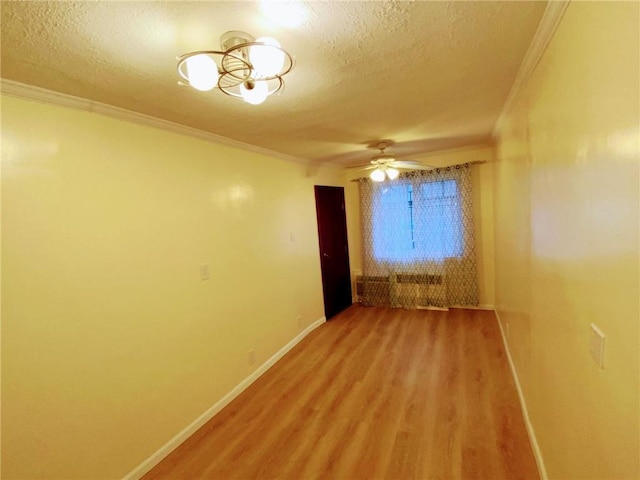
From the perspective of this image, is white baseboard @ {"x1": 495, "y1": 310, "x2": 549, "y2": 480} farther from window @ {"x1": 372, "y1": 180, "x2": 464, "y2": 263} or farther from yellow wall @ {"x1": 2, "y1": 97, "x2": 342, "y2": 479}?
yellow wall @ {"x1": 2, "y1": 97, "x2": 342, "y2": 479}

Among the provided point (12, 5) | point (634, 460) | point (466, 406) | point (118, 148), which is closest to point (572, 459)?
point (634, 460)

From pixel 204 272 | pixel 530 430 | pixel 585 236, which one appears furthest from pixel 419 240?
pixel 585 236

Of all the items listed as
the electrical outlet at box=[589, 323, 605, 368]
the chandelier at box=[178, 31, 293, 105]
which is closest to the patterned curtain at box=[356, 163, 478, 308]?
the electrical outlet at box=[589, 323, 605, 368]

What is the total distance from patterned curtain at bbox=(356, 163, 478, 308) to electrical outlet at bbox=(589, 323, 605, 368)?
3.36 metres

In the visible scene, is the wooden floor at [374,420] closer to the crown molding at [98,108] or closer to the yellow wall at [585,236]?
the yellow wall at [585,236]

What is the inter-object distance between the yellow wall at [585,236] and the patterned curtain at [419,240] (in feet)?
8.00

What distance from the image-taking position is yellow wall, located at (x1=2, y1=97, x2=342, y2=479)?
1411mm

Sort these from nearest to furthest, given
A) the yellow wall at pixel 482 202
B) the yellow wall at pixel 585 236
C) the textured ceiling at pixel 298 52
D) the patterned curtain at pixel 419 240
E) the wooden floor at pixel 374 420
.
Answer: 1. the yellow wall at pixel 585 236
2. the textured ceiling at pixel 298 52
3. the wooden floor at pixel 374 420
4. the yellow wall at pixel 482 202
5. the patterned curtain at pixel 419 240

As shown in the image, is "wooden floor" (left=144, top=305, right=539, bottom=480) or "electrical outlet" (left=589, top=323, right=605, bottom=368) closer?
"electrical outlet" (left=589, top=323, right=605, bottom=368)

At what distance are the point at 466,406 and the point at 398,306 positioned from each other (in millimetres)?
2321

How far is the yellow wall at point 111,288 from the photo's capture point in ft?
4.63

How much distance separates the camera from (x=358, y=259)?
4.94 metres

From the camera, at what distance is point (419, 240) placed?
4332 mm

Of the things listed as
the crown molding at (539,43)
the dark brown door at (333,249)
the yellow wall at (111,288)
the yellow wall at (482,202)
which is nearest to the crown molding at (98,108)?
the yellow wall at (111,288)
